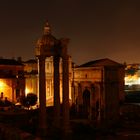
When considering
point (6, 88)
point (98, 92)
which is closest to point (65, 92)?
point (98, 92)

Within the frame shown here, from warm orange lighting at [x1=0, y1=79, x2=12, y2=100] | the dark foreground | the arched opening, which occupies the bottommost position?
the dark foreground

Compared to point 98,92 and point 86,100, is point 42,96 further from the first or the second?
point 86,100

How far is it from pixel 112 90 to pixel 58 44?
2042 centimetres

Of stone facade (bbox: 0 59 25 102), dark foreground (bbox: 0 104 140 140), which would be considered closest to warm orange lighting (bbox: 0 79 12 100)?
stone facade (bbox: 0 59 25 102)

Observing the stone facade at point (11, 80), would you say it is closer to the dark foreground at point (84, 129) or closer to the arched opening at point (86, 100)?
the arched opening at point (86, 100)

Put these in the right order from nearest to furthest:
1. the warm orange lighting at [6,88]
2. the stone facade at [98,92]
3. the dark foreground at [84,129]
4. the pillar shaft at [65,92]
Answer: the dark foreground at [84,129], the pillar shaft at [65,92], the stone facade at [98,92], the warm orange lighting at [6,88]

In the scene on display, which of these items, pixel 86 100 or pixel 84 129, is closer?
pixel 84 129

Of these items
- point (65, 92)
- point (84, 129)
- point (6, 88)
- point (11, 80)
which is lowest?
point (84, 129)

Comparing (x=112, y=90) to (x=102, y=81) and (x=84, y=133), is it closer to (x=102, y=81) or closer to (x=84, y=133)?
(x=102, y=81)

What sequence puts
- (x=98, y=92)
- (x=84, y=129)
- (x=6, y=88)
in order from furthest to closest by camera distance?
(x=6, y=88), (x=98, y=92), (x=84, y=129)

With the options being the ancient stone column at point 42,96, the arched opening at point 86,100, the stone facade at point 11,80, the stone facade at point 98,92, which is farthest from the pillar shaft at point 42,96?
the stone facade at point 11,80

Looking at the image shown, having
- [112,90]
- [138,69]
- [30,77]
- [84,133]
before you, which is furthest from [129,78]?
[84,133]

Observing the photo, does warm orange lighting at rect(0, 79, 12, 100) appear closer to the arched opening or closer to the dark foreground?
the arched opening

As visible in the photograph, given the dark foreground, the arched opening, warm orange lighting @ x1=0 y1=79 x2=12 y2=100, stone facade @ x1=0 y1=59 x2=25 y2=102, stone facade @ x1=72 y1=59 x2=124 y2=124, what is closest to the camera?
the dark foreground
